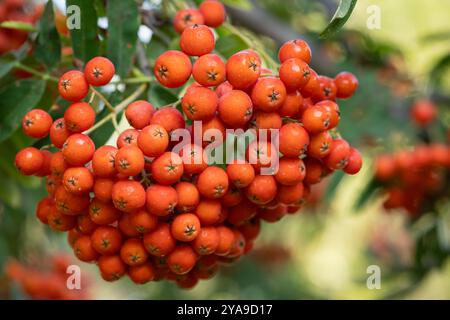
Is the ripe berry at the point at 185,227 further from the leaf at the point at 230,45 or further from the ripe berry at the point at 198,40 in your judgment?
the leaf at the point at 230,45

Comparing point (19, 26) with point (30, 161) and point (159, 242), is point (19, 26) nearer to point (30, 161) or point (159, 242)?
point (30, 161)

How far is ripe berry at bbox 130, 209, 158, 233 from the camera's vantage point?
1.69m

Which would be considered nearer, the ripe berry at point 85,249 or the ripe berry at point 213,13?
the ripe berry at point 85,249

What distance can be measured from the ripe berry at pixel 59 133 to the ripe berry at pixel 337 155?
28.2 inches

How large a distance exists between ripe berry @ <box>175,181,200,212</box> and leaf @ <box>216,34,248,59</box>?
59 cm

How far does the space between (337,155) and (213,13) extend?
0.65m

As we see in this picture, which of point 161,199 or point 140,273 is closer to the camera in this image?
point 161,199

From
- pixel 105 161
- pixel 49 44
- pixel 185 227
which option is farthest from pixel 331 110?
pixel 49 44

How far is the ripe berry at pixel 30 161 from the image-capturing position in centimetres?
177

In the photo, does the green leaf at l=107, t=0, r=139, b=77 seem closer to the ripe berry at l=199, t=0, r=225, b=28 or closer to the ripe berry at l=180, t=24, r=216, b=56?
the ripe berry at l=199, t=0, r=225, b=28

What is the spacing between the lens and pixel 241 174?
169 cm

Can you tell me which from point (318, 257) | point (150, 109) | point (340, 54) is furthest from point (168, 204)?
point (318, 257)

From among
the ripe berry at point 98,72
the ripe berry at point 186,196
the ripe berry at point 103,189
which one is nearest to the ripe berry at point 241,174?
the ripe berry at point 186,196

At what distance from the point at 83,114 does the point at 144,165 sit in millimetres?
212
